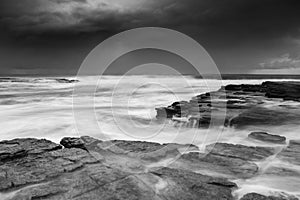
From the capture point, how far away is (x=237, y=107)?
9570 mm

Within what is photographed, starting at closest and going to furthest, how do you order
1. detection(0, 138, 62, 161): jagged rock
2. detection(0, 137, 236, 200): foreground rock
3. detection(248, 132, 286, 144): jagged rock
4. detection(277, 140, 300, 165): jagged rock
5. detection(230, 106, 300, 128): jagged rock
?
detection(0, 137, 236, 200): foreground rock → detection(0, 138, 62, 161): jagged rock → detection(277, 140, 300, 165): jagged rock → detection(248, 132, 286, 144): jagged rock → detection(230, 106, 300, 128): jagged rock

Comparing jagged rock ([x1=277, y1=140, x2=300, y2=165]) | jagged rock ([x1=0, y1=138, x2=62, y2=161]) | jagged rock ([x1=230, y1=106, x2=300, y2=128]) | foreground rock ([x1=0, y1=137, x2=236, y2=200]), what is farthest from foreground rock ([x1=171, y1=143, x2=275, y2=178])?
jagged rock ([x1=230, y1=106, x2=300, y2=128])

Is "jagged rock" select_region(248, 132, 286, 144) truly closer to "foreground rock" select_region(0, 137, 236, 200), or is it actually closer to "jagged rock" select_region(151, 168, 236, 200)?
"foreground rock" select_region(0, 137, 236, 200)

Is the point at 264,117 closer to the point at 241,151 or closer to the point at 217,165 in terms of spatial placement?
the point at 241,151

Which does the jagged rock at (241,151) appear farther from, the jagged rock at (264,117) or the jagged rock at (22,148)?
the jagged rock at (22,148)

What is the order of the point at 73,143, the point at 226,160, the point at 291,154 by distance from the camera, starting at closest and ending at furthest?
the point at 226,160 → the point at 291,154 → the point at 73,143

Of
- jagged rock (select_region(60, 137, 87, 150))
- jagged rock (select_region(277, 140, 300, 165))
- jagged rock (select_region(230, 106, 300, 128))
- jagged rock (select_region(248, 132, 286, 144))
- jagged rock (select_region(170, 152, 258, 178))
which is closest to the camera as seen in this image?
jagged rock (select_region(170, 152, 258, 178))

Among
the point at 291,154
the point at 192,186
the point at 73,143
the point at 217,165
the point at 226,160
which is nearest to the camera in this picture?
the point at 192,186

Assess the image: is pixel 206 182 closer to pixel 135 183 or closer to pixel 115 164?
pixel 135 183

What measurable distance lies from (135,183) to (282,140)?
4.01 m

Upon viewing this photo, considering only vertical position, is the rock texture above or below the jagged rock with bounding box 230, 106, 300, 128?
below

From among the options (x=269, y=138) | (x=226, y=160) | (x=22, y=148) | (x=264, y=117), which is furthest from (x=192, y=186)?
(x=264, y=117)

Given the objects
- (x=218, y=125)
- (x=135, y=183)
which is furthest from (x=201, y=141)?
(x=135, y=183)

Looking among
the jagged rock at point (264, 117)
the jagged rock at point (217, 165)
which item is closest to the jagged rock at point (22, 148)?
the jagged rock at point (217, 165)
